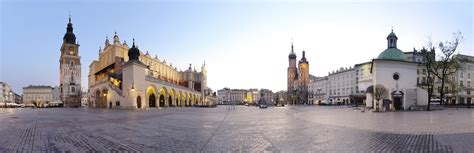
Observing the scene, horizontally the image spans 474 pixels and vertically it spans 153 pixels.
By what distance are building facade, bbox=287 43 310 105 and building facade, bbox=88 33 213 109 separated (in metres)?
65.3

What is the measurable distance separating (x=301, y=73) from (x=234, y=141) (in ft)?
515

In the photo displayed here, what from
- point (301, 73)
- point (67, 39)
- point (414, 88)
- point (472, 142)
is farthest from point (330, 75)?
point (472, 142)

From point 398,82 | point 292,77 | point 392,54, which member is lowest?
point 398,82

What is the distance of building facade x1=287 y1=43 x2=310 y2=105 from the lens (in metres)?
157

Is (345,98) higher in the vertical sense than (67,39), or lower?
lower

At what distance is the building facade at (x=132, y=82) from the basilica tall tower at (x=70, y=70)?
28.1 m

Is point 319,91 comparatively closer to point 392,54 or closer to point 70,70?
point 392,54

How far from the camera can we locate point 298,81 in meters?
166

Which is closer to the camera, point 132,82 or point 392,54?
point 132,82

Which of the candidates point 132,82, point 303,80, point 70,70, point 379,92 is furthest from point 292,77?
point 132,82

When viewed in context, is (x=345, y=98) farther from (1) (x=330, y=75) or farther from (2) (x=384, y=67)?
(2) (x=384, y=67)

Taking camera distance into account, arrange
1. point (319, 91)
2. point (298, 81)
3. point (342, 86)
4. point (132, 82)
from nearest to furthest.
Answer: point (132, 82) < point (342, 86) < point (319, 91) < point (298, 81)

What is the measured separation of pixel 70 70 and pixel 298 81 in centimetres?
10748

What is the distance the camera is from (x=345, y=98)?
119938 millimetres
